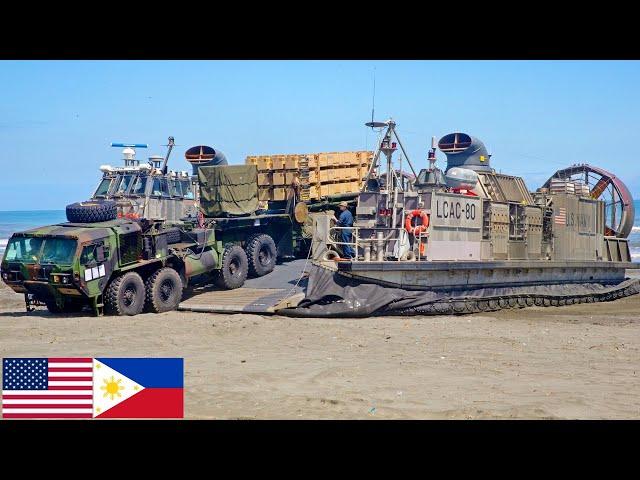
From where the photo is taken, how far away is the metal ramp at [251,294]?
13867 millimetres

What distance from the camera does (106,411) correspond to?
19.9 feet

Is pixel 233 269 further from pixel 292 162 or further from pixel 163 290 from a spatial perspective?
pixel 292 162

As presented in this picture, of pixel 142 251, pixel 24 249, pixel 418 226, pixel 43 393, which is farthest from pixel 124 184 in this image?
pixel 43 393

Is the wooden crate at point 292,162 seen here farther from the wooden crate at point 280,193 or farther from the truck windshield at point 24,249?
the truck windshield at point 24,249

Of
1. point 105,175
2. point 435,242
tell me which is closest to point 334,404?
point 435,242

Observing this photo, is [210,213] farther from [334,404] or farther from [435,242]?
[334,404]

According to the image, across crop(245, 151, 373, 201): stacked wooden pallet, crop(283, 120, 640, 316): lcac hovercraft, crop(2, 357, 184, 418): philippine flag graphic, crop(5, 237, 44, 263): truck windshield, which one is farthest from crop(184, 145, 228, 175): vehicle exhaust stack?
crop(2, 357, 184, 418): philippine flag graphic

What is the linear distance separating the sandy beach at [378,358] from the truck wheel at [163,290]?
0.37 m

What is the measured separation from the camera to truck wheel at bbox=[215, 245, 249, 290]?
16125mm

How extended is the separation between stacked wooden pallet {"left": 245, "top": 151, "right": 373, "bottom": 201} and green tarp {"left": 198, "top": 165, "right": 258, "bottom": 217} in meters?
0.95

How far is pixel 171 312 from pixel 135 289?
2.45 feet

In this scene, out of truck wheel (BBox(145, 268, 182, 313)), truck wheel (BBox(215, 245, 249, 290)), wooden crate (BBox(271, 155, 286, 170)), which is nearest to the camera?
truck wheel (BBox(145, 268, 182, 313))

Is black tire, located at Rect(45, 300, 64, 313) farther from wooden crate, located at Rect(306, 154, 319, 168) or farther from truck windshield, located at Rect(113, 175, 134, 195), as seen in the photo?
wooden crate, located at Rect(306, 154, 319, 168)

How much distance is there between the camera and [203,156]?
2117 centimetres
